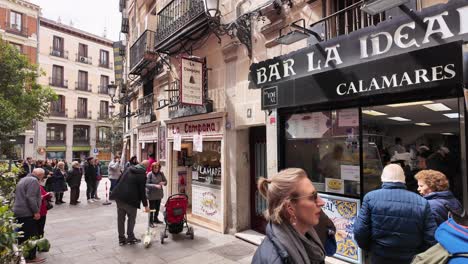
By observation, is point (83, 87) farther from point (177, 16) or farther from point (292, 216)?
point (292, 216)

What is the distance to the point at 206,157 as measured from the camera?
28.7 feet

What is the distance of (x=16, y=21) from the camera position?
1133 inches

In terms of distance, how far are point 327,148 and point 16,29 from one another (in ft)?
110

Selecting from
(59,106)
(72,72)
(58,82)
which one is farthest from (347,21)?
(72,72)

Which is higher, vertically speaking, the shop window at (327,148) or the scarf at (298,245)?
the shop window at (327,148)

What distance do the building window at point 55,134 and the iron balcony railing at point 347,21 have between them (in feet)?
116

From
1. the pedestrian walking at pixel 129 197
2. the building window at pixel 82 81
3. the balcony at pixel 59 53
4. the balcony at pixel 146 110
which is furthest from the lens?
the building window at pixel 82 81

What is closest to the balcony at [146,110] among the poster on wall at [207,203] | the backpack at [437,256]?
the poster on wall at [207,203]

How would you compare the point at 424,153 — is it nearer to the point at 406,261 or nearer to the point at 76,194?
the point at 406,261

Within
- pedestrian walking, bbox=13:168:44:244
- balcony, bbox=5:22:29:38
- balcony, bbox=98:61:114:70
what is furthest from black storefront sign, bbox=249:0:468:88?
balcony, bbox=98:61:114:70

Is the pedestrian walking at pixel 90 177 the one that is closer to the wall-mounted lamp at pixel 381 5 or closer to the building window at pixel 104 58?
the wall-mounted lamp at pixel 381 5

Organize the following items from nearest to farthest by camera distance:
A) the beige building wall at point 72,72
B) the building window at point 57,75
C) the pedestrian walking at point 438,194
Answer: the pedestrian walking at point 438,194 < the beige building wall at point 72,72 < the building window at point 57,75

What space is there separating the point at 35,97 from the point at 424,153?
1760cm

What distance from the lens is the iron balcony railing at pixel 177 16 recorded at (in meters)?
7.99
